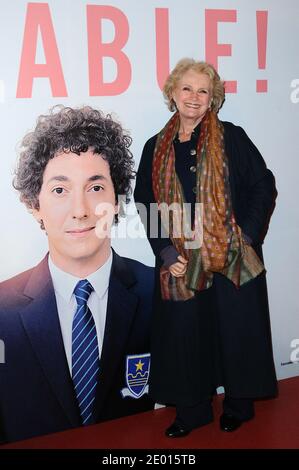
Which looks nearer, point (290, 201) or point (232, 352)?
point (232, 352)

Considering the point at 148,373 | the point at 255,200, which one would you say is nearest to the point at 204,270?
the point at 255,200

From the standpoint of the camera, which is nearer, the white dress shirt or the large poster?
the large poster

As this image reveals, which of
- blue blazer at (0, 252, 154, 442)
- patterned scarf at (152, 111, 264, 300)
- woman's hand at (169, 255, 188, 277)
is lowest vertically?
blue blazer at (0, 252, 154, 442)

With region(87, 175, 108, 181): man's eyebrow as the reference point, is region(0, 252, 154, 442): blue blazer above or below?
below

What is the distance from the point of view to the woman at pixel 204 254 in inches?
84.0

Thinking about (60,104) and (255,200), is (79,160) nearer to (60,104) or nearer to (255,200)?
(60,104)

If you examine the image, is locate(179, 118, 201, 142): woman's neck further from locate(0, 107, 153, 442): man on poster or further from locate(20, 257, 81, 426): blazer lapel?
locate(20, 257, 81, 426): blazer lapel

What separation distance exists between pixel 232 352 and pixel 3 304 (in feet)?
2.99

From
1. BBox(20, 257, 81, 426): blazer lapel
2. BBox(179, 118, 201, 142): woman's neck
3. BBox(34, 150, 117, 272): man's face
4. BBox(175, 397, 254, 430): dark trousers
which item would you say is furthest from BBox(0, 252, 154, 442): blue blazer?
BBox(179, 118, 201, 142): woman's neck

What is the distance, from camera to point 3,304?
2154 millimetres

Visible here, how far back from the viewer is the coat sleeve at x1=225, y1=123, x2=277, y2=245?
219 centimetres

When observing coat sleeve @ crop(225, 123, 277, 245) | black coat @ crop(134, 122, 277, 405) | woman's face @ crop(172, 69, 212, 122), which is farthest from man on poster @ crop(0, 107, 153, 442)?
coat sleeve @ crop(225, 123, 277, 245)

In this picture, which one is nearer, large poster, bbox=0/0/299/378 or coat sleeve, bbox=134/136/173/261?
large poster, bbox=0/0/299/378

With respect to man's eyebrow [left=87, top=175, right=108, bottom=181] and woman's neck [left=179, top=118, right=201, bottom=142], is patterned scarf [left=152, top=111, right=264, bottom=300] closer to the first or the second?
woman's neck [left=179, top=118, right=201, bottom=142]
